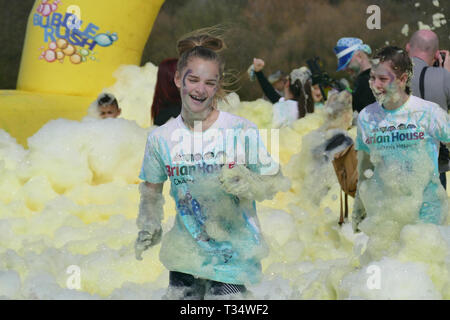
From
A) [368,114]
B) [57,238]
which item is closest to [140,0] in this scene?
[57,238]

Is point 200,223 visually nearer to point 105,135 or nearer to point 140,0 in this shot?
point 105,135

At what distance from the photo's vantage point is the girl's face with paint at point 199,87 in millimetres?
2061

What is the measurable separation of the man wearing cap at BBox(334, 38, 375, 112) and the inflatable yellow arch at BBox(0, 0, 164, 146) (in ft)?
7.35

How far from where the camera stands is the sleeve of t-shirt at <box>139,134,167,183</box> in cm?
211

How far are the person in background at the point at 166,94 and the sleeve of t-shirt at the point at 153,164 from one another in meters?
1.34

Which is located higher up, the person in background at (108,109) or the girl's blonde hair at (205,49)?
the person in background at (108,109)

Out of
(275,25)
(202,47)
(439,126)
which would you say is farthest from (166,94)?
(275,25)

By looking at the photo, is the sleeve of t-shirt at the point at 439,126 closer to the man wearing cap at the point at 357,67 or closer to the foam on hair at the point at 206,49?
the foam on hair at the point at 206,49

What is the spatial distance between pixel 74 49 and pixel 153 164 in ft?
11.7

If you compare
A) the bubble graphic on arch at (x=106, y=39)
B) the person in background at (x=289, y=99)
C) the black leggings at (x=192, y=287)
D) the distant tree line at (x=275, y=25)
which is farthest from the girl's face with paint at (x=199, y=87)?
the distant tree line at (x=275, y=25)

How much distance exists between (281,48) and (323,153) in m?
3.22

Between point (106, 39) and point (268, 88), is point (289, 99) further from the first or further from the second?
point (106, 39)

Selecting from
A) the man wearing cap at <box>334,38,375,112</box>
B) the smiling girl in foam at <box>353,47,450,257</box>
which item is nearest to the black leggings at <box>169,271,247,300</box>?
the smiling girl in foam at <box>353,47,450,257</box>

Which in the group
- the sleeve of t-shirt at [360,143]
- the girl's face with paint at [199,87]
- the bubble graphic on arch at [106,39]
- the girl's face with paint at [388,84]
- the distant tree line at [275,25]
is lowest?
the sleeve of t-shirt at [360,143]
